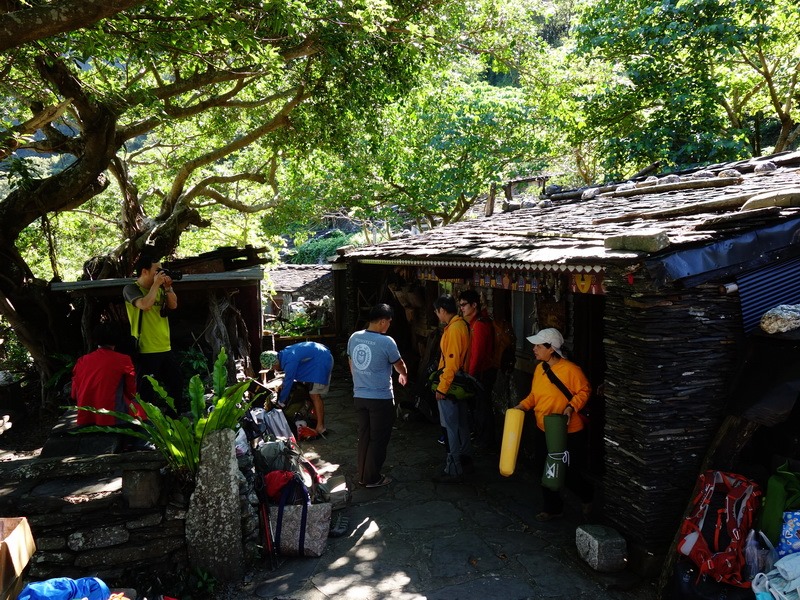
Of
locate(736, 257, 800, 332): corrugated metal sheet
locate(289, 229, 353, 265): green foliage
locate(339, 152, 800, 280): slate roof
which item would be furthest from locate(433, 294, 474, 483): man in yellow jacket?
locate(289, 229, 353, 265): green foliage

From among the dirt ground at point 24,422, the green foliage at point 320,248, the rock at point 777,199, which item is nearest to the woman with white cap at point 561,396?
the rock at point 777,199

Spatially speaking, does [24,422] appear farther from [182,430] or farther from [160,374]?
[182,430]

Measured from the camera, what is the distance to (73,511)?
438 centimetres

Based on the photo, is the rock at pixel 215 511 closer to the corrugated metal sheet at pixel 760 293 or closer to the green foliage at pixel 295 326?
the corrugated metal sheet at pixel 760 293

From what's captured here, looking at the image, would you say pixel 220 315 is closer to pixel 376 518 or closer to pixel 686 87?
pixel 376 518

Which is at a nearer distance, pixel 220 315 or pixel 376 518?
pixel 376 518

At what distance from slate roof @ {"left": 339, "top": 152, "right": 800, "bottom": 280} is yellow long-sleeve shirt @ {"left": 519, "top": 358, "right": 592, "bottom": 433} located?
1038 mm

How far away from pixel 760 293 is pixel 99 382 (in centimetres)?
597

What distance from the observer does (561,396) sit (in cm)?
518

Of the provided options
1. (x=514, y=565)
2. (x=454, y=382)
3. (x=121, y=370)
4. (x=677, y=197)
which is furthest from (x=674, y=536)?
(x=121, y=370)

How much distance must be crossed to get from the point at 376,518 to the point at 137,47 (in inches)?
235

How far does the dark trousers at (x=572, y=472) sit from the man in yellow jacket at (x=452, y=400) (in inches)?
40.7

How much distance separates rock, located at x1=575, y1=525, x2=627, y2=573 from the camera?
4504 millimetres

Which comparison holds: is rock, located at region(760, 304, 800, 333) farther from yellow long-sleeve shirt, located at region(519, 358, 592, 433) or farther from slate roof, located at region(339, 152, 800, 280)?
yellow long-sleeve shirt, located at region(519, 358, 592, 433)
